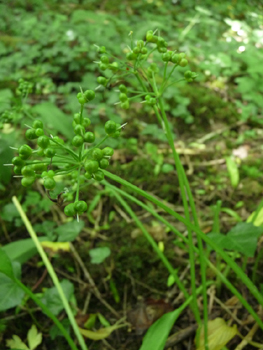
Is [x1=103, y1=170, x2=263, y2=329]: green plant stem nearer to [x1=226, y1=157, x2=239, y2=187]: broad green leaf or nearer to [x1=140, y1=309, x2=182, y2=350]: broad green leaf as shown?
[x1=140, y1=309, x2=182, y2=350]: broad green leaf

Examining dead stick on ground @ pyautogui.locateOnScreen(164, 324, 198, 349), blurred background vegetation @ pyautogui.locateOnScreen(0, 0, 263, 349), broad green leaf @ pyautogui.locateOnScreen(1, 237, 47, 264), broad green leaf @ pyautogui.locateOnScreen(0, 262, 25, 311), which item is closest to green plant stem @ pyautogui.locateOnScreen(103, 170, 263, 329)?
blurred background vegetation @ pyautogui.locateOnScreen(0, 0, 263, 349)

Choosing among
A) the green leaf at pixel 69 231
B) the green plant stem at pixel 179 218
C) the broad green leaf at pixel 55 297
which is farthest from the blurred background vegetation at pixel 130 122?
the green plant stem at pixel 179 218

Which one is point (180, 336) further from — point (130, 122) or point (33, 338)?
point (130, 122)

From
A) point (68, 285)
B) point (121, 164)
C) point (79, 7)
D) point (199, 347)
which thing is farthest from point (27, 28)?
point (199, 347)

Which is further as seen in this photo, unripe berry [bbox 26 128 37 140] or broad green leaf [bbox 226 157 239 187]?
broad green leaf [bbox 226 157 239 187]

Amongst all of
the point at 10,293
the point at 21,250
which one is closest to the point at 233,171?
the point at 21,250

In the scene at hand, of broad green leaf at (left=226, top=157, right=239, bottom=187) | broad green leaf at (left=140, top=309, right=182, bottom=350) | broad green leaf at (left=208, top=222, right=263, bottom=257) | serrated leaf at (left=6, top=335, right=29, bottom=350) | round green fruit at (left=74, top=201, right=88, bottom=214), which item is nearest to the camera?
round green fruit at (left=74, top=201, right=88, bottom=214)
